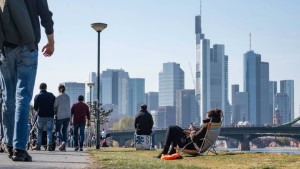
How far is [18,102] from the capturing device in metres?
6.45

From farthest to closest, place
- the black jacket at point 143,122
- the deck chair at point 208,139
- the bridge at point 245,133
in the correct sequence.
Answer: the bridge at point 245,133
the black jacket at point 143,122
the deck chair at point 208,139

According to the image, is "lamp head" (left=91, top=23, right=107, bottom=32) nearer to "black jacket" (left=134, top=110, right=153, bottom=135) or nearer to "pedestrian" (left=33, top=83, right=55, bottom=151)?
"black jacket" (left=134, top=110, right=153, bottom=135)

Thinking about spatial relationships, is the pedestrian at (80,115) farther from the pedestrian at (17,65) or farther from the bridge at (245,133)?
the bridge at (245,133)

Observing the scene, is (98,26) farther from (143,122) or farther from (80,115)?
(80,115)

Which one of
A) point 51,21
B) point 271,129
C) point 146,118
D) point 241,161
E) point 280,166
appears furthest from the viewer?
point 271,129

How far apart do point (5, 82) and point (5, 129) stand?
1.83 ft

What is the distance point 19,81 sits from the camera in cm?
645

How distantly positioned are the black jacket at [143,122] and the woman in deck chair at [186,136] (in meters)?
5.32

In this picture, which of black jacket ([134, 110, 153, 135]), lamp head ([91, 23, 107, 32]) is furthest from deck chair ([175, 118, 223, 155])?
lamp head ([91, 23, 107, 32])

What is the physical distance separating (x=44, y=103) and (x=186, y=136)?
3.73 m

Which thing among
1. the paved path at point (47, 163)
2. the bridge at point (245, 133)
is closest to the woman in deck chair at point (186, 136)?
the paved path at point (47, 163)

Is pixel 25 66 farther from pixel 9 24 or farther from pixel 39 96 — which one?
pixel 39 96

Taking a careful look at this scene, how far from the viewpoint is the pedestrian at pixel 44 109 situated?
1490 centimetres

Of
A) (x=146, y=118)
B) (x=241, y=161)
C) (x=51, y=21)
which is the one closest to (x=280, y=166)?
(x=241, y=161)
